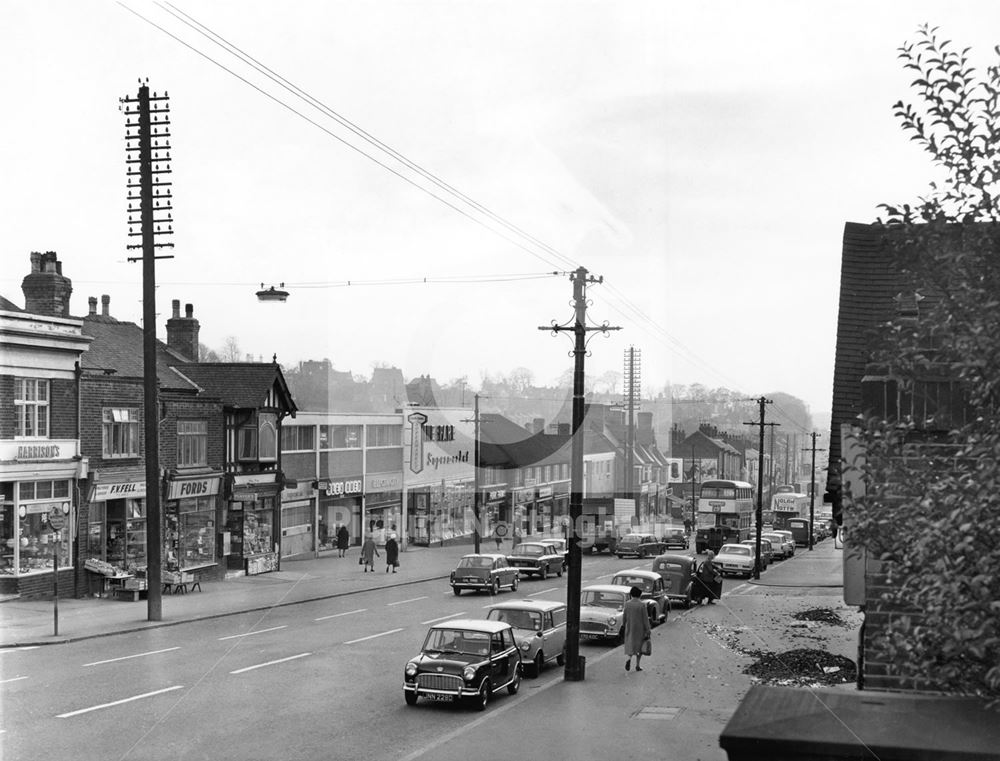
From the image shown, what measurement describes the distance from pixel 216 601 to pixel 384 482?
22.3 meters

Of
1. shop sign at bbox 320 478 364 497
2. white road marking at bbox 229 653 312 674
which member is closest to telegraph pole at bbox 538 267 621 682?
white road marking at bbox 229 653 312 674

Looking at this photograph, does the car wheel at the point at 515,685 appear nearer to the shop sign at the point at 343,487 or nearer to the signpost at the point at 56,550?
the signpost at the point at 56,550

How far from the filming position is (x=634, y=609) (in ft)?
67.1

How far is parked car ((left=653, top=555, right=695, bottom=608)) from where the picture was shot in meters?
34.0

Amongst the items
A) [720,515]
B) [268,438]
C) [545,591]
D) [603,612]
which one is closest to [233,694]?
[603,612]

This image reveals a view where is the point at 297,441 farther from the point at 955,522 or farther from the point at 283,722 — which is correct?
the point at 955,522

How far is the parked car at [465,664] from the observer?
16656 mm

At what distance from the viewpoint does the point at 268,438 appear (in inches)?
1618

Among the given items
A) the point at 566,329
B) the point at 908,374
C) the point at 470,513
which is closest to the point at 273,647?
the point at 566,329

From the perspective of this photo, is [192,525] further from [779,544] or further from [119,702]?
[779,544]

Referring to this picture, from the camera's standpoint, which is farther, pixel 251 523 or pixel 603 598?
pixel 251 523

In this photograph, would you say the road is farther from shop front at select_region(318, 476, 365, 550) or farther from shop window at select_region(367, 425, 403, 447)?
shop window at select_region(367, 425, 403, 447)

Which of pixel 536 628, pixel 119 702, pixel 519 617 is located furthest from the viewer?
pixel 519 617

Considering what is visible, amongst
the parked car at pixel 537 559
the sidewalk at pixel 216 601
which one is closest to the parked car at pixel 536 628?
the sidewalk at pixel 216 601
